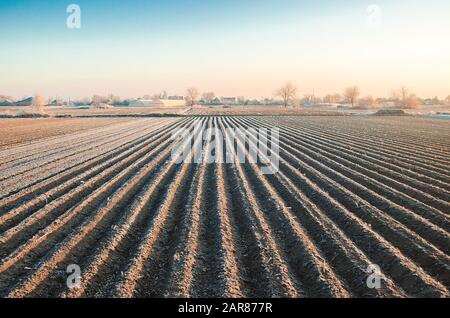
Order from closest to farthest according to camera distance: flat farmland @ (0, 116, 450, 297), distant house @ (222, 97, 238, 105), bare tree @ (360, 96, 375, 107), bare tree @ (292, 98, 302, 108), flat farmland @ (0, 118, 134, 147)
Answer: flat farmland @ (0, 116, 450, 297)
flat farmland @ (0, 118, 134, 147)
bare tree @ (360, 96, 375, 107)
bare tree @ (292, 98, 302, 108)
distant house @ (222, 97, 238, 105)

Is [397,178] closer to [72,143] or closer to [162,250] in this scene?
[162,250]

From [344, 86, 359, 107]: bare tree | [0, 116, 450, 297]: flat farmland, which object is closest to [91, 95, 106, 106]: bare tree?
[344, 86, 359, 107]: bare tree

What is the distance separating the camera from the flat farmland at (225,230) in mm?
4770

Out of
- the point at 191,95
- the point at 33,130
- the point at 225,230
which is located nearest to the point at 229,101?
the point at 191,95

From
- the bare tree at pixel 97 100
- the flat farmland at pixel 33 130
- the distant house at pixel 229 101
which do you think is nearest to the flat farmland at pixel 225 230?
the flat farmland at pixel 33 130

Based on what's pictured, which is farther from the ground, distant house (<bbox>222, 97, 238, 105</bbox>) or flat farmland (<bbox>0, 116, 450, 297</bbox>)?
distant house (<bbox>222, 97, 238, 105</bbox>)

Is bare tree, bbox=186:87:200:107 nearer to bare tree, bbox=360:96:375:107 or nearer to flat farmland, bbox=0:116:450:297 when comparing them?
bare tree, bbox=360:96:375:107

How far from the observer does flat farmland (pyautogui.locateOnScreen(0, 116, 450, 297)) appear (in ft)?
15.6

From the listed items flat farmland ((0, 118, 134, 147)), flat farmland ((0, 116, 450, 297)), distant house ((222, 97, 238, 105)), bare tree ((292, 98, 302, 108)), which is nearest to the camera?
flat farmland ((0, 116, 450, 297))

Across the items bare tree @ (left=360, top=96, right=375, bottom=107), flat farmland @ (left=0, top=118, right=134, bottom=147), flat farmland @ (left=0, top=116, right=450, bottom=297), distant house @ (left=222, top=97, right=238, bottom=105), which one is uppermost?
distant house @ (left=222, top=97, right=238, bottom=105)

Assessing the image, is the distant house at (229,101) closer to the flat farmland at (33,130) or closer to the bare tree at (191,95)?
the bare tree at (191,95)

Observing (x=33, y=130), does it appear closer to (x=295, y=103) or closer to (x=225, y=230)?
(x=225, y=230)
